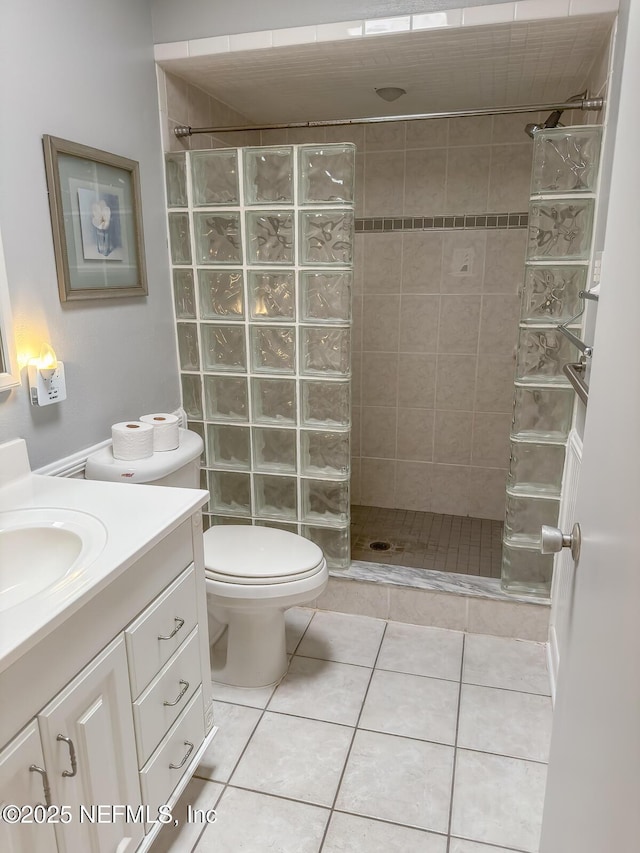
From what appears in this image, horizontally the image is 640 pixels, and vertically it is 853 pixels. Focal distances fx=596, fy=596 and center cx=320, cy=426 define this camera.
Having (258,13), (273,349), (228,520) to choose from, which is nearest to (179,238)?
(273,349)

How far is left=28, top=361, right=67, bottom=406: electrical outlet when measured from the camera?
158 centimetres

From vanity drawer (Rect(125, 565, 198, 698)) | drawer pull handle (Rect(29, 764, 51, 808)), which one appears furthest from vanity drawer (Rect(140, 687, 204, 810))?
drawer pull handle (Rect(29, 764, 51, 808))

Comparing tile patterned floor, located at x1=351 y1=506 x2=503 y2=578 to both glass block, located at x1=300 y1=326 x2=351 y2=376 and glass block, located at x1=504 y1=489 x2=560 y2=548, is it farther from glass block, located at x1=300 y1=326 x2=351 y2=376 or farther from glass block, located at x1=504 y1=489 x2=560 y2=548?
glass block, located at x1=300 y1=326 x2=351 y2=376

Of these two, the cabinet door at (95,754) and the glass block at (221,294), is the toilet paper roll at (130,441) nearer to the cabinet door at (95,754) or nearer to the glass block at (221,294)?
the glass block at (221,294)

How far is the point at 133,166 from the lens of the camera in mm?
1966

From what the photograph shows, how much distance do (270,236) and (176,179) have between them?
16.0 inches

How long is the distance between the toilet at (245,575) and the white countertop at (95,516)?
27cm

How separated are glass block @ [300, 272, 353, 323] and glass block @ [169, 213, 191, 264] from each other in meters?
0.45

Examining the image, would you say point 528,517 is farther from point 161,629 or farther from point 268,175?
point 268,175

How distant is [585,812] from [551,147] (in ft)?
6.07

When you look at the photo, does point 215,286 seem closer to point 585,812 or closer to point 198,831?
point 198,831

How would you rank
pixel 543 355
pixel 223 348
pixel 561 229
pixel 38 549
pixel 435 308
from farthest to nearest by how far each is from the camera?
pixel 435 308 < pixel 223 348 < pixel 543 355 < pixel 561 229 < pixel 38 549

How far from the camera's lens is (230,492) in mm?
2469

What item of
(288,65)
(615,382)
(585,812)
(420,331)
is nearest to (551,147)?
(288,65)
